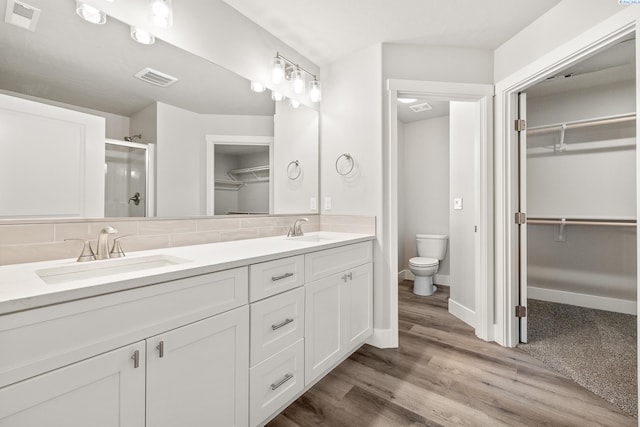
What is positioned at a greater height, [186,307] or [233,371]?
[186,307]

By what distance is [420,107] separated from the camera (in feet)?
11.5

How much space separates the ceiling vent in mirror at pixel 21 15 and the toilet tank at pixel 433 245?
148 inches

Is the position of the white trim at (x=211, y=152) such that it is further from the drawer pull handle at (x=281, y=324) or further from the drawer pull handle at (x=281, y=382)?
the drawer pull handle at (x=281, y=382)

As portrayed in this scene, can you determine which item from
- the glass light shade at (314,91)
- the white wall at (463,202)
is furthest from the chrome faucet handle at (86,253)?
the white wall at (463,202)

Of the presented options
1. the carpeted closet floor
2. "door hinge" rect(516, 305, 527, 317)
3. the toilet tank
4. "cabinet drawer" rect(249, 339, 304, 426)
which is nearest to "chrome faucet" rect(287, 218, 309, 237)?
"cabinet drawer" rect(249, 339, 304, 426)

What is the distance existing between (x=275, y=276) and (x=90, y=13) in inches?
56.0

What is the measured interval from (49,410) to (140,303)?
31 centimetres

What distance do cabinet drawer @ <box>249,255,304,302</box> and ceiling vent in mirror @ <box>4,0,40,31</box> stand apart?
129 cm

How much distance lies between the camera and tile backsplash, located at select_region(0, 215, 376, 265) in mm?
1109

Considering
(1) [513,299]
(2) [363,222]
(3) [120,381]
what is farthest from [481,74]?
(3) [120,381]

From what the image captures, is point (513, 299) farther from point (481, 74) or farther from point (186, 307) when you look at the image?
point (186, 307)

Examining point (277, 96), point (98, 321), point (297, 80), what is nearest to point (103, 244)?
point (98, 321)

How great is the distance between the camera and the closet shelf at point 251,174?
6.37ft

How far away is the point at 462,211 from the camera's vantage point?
2.78 meters
